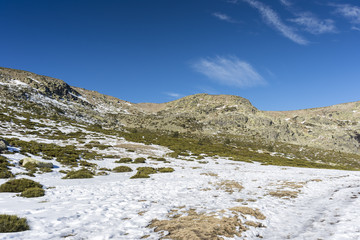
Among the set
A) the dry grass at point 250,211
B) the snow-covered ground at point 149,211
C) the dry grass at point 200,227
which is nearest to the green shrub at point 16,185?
the snow-covered ground at point 149,211

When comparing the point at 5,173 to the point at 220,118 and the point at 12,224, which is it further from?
the point at 220,118

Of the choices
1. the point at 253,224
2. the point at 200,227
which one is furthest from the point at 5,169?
the point at 253,224

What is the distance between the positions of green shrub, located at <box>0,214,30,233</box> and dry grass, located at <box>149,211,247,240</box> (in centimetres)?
443

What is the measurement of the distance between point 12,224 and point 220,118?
13711 cm

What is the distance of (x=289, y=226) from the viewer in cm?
761

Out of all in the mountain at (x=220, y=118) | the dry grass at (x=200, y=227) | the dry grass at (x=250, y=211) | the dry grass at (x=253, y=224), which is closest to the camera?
the dry grass at (x=200, y=227)

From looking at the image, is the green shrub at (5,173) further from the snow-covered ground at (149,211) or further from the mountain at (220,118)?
the mountain at (220,118)

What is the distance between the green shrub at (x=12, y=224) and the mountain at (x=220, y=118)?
93.4 m

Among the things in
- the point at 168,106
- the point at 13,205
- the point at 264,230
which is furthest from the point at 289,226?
the point at 168,106

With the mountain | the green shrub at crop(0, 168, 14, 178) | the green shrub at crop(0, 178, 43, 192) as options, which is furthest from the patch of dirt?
the mountain

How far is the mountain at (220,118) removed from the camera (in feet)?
332

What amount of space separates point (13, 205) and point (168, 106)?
17964cm

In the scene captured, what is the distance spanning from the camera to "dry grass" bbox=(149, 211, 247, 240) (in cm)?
601

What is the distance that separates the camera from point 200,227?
6.59m
